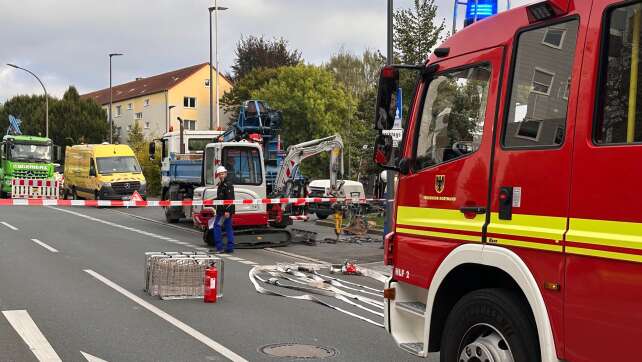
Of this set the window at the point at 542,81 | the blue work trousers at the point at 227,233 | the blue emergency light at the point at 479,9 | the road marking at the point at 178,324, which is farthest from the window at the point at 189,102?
the window at the point at 542,81

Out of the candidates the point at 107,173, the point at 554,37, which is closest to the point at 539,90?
the point at 554,37

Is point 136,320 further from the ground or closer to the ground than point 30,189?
further from the ground

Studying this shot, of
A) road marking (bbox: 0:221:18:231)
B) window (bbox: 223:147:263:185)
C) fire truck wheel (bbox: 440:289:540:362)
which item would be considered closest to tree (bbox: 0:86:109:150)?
road marking (bbox: 0:221:18:231)

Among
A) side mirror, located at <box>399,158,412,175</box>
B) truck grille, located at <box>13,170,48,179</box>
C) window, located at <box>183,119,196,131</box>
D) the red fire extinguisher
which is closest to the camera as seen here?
side mirror, located at <box>399,158,412,175</box>

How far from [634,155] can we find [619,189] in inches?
6.8

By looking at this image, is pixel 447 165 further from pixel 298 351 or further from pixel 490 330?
pixel 298 351

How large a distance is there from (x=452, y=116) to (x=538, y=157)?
3.26 ft

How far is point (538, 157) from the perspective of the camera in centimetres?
370

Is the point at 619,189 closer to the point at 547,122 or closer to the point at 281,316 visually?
the point at 547,122

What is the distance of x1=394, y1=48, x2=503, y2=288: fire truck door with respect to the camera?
4.18 m

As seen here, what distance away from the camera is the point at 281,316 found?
770cm

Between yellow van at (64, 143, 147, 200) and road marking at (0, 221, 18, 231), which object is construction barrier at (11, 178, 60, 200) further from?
road marking at (0, 221, 18, 231)

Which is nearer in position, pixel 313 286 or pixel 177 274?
pixel 177 274

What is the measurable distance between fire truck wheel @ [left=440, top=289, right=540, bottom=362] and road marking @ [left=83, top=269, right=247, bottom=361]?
232cm
